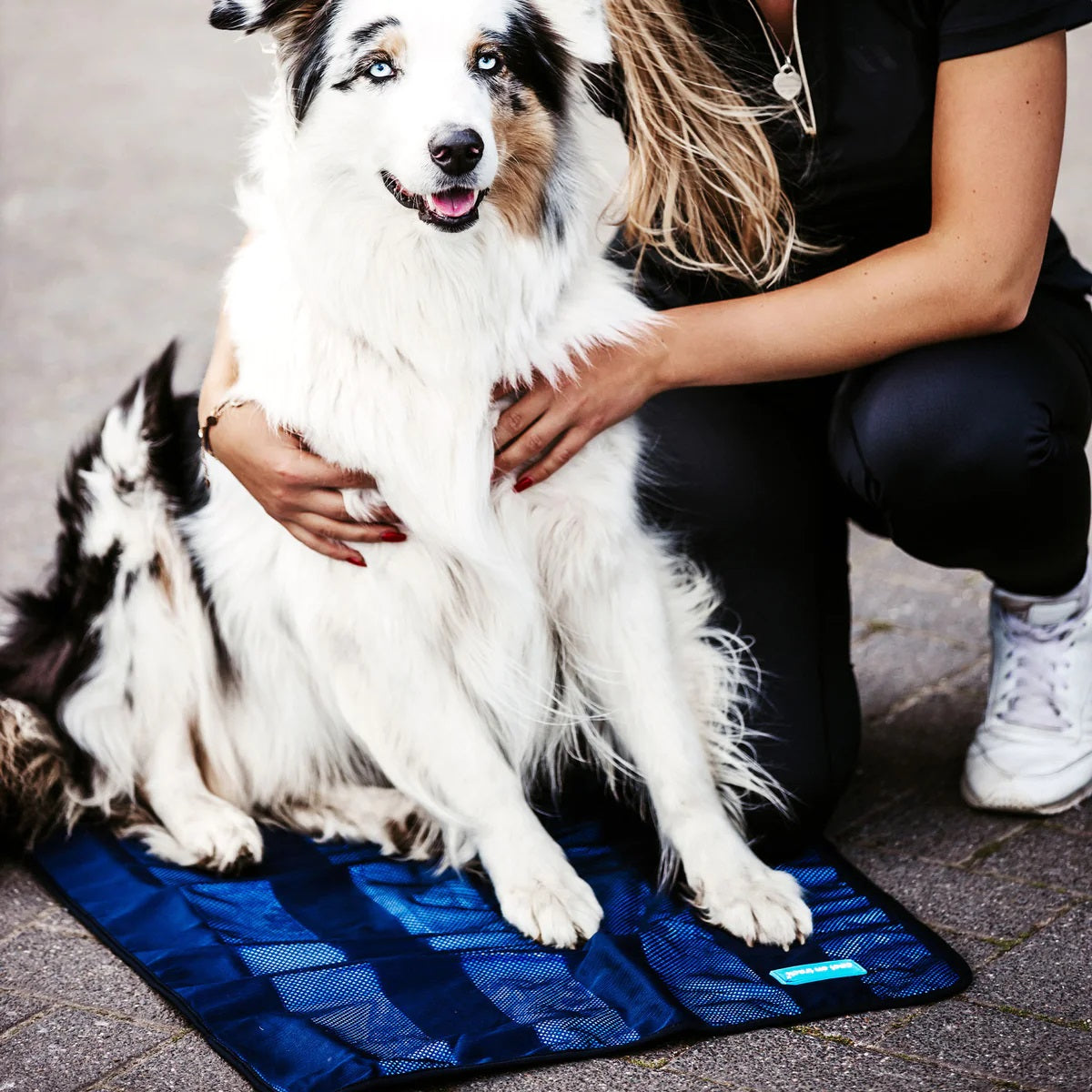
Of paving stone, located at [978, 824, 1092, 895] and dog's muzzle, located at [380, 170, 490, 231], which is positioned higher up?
dog's muzzle, located at [380, 170, 490, 231]

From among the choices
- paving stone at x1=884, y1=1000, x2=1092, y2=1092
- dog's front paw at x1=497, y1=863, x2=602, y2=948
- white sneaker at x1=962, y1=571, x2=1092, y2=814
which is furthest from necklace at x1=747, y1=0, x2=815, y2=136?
paving stone at x1=884, y1=1000, x2=1092, y2=1092

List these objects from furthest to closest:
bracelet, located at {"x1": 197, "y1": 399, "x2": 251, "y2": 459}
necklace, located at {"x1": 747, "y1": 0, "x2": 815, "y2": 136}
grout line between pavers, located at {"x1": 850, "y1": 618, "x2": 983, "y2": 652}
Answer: grout line between pavers, located at {"x1": 850, "y1": 618, "x2": 983, "y2": 652} → necklace, located at {"x1": 747, "y1": 0, "x2": 815, "y2": 136} → bracelet, located at {"x1": 197, "y1": 399, "x2": 251, "y2": 459}

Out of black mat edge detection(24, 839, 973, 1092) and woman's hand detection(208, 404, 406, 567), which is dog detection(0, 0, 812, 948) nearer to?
woman's hand detection(208, 404, 406, 567)

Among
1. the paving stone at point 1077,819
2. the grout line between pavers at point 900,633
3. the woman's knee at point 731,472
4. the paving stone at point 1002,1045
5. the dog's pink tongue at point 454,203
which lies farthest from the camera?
the grout line between pavers at point 900,633

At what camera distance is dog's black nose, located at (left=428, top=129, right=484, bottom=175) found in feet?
6.01

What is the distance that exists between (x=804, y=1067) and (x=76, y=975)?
3.52 feet

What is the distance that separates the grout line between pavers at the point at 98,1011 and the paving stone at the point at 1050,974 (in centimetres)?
113

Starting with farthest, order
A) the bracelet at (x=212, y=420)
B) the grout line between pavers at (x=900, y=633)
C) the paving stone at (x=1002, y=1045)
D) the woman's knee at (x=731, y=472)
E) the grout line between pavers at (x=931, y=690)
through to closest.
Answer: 1. the grout line between pavers at (x=900, y=633)
2. the grout line between pavers at (x=931, y=690)
3. the woman's knee at (x=731, y=472)
4. the bracelet at (x=212, y=420)
5. the paving stone at (x=1002, y=1045)

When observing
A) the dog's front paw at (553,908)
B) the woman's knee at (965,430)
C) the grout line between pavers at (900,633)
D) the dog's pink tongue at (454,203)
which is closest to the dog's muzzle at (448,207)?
the dog's pink tongue at (454,203)

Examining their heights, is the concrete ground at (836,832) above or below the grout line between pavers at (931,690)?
above

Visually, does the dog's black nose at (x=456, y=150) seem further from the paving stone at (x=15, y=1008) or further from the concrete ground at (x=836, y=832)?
the paving stone at (x=15, y=1008)

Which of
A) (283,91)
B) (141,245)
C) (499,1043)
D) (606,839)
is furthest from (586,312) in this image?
(141,245)

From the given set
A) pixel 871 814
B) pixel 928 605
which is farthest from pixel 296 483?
pixel 928 605

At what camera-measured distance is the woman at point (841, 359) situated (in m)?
2.07
